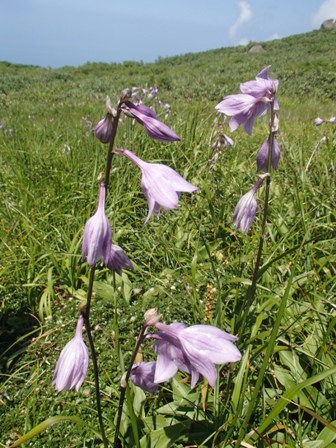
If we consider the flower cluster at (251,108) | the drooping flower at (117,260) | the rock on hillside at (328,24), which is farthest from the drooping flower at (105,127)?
the rock on hillside at (328,24)

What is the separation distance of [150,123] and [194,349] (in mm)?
632

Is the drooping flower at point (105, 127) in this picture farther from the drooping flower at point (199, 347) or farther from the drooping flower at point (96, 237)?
the drooping flower at point (199, 347)

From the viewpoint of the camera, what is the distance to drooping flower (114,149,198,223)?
1097 millimetres

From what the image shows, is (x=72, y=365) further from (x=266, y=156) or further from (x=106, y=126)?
(x=266, y=156)

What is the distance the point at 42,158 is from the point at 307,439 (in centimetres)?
355

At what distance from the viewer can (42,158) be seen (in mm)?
4203

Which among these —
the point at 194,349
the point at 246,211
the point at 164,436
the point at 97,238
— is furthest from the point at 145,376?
the point at 246,211

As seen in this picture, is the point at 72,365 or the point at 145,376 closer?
the point at 72,365

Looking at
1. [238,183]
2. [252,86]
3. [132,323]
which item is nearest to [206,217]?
[238,183]

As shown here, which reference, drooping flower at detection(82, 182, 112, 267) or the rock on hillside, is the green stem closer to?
drooping flower at detection(82, 182, 112, 267)

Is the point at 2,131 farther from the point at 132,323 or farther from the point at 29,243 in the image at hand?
the point at 132,323

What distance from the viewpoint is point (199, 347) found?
1.10m

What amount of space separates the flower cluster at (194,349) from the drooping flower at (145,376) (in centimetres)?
25

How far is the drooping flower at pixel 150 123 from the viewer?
1.13m
